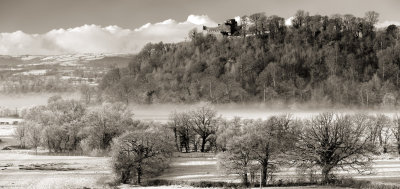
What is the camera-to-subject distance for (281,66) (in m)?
166

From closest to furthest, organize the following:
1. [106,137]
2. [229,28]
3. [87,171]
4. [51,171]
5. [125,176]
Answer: [125,176] < [87,171] < [51,171] < [106,137] < [229,28]

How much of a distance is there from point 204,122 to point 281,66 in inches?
3010

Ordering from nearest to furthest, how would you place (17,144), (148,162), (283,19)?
1. (148,162)
2. (17,144)
3. (283,19)

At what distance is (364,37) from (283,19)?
102 ft

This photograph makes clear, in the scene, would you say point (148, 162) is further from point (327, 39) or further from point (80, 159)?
point (327, 39)

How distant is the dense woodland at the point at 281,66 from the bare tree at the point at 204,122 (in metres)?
62.2

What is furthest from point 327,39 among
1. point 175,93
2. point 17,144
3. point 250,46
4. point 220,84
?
point 17,144

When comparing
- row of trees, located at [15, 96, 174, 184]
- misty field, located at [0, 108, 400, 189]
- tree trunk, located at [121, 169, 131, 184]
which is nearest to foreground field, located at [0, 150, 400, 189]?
misty field, located at [0, 108, 400, 189]

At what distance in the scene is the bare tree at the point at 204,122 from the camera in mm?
95125

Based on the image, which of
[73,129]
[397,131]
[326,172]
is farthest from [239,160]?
[397,131]

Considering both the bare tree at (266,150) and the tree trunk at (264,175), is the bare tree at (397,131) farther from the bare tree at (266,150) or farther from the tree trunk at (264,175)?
the tree trunk at (264,175)

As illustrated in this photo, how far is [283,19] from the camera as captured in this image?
181m

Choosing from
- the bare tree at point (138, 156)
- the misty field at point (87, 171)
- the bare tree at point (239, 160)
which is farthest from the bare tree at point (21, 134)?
Answer: the bare tree at point (239, 160)

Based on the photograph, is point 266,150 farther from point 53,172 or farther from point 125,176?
point 53,172
